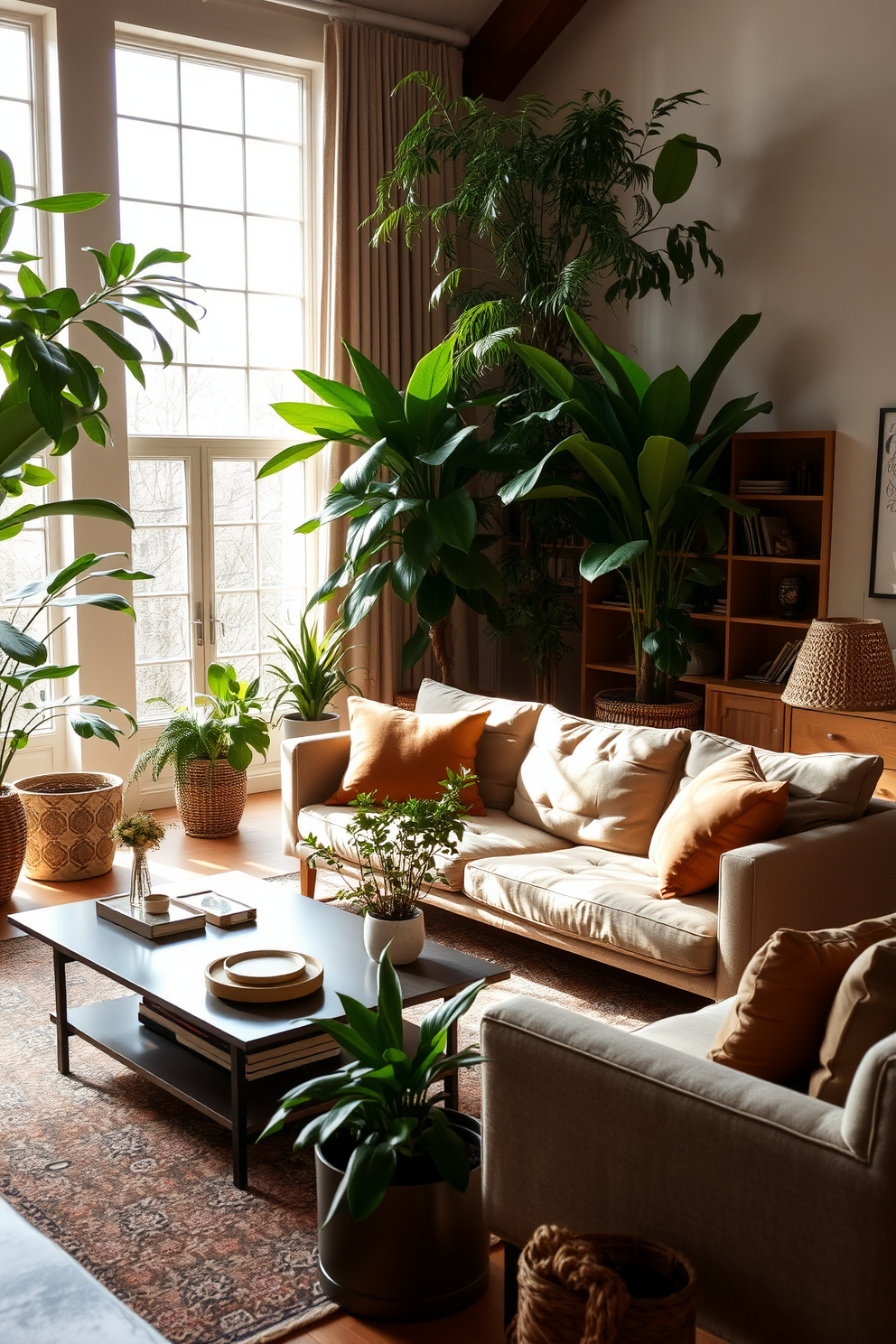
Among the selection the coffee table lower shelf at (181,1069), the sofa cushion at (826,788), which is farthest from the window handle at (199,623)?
the sofa cushion at (826,788)

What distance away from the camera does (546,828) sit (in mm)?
4184

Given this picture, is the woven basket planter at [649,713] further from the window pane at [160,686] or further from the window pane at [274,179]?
the window pane at [274,179]

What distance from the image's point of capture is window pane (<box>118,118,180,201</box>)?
5723 millimetres

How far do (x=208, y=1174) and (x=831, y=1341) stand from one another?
1.50 m

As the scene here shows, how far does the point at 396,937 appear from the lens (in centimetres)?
302

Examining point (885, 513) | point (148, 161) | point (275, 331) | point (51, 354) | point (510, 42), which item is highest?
point (510, 42)

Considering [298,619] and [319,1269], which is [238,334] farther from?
[319,1269]

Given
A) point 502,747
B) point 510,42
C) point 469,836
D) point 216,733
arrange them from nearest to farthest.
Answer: point 469,836 < point 502,747 < point 216,733 < point 510,42

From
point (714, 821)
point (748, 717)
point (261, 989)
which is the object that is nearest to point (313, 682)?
point (748, 717)

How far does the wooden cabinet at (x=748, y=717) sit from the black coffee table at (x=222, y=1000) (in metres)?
2.34

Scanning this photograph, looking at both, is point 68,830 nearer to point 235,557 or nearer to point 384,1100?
point 235,557

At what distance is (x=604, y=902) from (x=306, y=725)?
246 centimetres

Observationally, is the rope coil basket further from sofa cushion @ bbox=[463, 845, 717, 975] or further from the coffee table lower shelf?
sofa cushion @ bbox=[463, 845, 717, 975]

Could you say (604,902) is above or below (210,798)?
above
